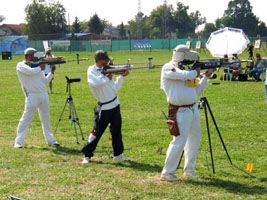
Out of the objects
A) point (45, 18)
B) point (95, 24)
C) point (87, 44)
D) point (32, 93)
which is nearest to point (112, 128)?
point (32, 93)

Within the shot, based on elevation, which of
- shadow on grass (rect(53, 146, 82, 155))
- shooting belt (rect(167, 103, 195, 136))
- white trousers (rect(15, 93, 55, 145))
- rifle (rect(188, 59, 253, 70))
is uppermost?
rifle (rect(188, 59, 253, 70))

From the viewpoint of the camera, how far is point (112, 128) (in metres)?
10.1

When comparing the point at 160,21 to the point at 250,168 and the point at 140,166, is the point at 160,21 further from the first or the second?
the point at 250,168

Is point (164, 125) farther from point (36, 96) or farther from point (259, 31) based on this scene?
point (259, 31)

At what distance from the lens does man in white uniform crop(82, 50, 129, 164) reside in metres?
9.70

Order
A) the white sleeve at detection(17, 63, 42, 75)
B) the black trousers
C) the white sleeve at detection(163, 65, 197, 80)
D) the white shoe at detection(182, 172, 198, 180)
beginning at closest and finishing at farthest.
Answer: the white sleeve at detection(163, 65, 197, 80) < the white shoe at detection(182, 172, 198, 180) < the black trousers < the white sleeve at detection(17, 63, 42, 75)

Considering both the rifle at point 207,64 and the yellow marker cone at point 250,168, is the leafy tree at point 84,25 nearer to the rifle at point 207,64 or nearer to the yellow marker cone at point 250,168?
the yellow marker cone at point 250,168

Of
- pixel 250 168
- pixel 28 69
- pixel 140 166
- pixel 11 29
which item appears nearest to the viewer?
pixel 250 168

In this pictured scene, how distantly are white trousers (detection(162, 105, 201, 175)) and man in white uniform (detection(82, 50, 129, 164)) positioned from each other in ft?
5.63

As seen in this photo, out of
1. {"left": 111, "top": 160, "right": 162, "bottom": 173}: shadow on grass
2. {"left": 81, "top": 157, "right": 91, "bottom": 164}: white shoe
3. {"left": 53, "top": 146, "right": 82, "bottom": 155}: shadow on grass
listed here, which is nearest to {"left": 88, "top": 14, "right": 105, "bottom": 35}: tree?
{"left": 53, "top": 146, "right": 82, "bottom": 155}: shadow on grass

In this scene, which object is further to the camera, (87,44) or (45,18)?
(45,18)

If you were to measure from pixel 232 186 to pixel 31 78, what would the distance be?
512 centimetres

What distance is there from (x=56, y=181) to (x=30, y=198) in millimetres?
980

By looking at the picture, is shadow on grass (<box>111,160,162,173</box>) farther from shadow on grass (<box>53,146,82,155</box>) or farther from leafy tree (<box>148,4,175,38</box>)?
leafy tree (<box>148,4,175,38</box>)
